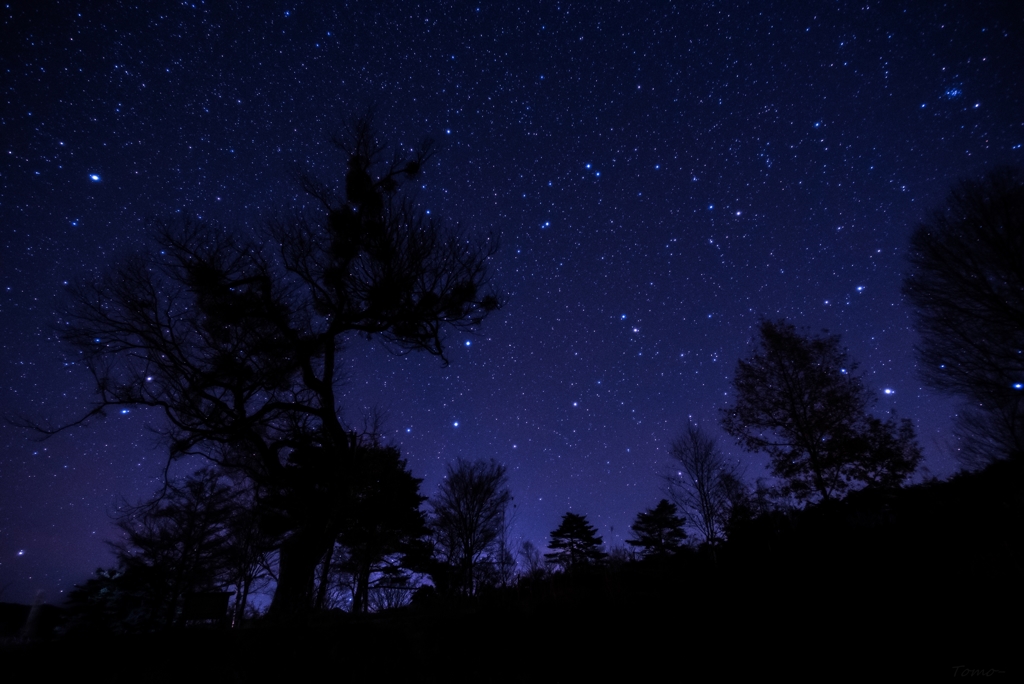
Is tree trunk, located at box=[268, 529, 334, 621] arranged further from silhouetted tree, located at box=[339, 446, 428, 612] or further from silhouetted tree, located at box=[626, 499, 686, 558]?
silhouetted tree, located at box=[626, 499, 686, 558]

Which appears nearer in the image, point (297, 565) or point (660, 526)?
point (297, 565)

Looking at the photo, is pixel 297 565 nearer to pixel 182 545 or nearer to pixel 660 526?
pixel 182 545

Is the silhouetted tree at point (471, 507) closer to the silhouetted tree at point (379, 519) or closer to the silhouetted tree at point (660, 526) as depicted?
the silhouetted tree at point (379, 519)

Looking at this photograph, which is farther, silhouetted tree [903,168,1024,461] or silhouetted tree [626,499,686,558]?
silhouetted tree [626,499,686,558]

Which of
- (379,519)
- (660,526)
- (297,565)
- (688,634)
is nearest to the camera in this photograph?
(688,634)

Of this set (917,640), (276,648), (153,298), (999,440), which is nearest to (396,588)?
(276,648)

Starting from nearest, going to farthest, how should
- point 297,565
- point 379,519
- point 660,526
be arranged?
point 297,565 → point 379,519 → point 660,526

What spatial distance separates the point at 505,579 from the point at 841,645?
486cm

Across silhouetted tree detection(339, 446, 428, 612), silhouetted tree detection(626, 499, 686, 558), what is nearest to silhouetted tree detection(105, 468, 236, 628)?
silhouetted tree detection(339, 446, 428, 612)

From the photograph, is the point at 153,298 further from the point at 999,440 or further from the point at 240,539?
the point at 999,440

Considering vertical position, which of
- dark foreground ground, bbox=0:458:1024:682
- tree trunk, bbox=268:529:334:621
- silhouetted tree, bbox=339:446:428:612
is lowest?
dark foreground ground, bbox=0:458:1024:682

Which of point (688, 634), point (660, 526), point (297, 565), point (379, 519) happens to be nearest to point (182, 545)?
point (379, 519)

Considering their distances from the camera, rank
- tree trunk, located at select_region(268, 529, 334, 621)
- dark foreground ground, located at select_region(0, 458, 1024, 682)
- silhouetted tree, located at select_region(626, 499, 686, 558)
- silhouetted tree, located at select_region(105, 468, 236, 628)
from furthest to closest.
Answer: silhouetted tree, located at select_region(626, 499, 686, 558)
silhouetted tree, located at select_region(105, 468, 236, 628)
tree trunk, located at select_region(268, 529, 334, 621)
dark foreground ground, located at select_region(0, 458, 1024, 682)

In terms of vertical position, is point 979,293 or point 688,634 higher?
point 979,293
